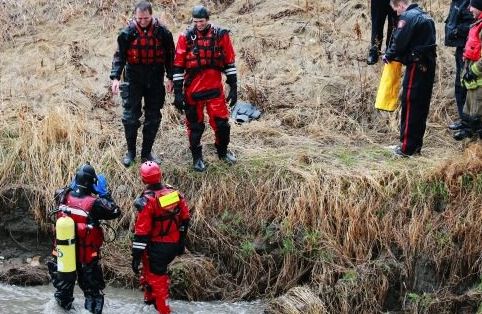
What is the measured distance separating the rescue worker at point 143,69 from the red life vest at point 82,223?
1513 millimetres

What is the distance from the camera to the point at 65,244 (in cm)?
623

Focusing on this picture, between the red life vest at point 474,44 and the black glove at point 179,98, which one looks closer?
the red life vest at point 474,44

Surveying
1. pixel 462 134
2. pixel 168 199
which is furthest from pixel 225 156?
pixel 462 134

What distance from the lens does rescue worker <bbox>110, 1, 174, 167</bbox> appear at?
23.7 ft

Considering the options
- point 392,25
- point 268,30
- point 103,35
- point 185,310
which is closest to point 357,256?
point 185,310

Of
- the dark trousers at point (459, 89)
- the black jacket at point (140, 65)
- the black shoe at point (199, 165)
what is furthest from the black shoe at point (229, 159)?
the dark trousers at point (459, 89)

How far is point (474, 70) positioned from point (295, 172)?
2.09 metres

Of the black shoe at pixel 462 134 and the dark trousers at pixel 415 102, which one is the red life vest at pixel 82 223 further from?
the black shoe at pixel 462 134

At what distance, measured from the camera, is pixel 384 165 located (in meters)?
7.57

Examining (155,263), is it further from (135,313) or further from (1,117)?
(1,117)

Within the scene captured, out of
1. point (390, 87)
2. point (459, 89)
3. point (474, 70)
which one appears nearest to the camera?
point (474, 70)

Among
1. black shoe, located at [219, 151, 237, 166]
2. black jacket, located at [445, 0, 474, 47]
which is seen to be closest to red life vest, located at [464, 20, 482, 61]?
black jacket, located at [445, 0, 474, 47]

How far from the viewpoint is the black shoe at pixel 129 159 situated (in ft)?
26.4

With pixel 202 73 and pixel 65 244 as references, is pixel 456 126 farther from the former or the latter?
pixel 65 244
